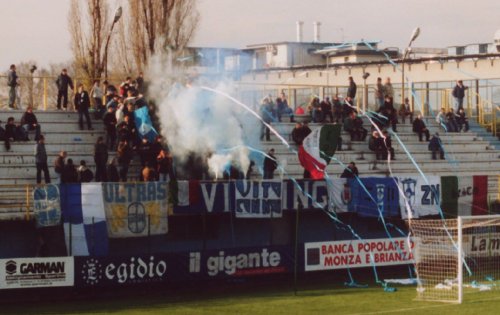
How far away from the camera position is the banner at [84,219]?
28234mm

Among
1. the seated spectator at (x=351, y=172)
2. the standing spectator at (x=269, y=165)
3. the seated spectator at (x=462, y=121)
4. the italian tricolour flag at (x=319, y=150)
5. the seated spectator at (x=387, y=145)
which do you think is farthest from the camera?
the seated spectator at (x=462, y=121)

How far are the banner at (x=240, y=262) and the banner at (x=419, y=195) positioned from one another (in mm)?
5445

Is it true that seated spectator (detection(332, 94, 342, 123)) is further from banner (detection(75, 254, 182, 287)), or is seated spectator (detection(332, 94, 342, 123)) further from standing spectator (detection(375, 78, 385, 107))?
banner (detection(75, 254, 182, 287))

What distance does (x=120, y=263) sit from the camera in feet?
92.8

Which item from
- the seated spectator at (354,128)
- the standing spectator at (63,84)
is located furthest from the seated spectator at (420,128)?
the standing spectator at (63,84)

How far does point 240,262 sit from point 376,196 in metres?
6.09

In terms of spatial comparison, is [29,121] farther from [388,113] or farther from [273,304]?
[388,113]

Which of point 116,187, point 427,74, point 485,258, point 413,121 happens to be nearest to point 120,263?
point 116,187

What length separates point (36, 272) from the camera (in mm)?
27172

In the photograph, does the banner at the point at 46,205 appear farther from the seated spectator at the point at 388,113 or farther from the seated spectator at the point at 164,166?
the seated spectator at the point at 388,113

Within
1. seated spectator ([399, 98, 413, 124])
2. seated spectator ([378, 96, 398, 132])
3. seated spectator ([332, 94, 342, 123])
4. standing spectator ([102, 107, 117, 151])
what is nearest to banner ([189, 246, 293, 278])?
standing spectator ([102, 107, 117, 151])

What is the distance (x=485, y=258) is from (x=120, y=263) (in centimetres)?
1222

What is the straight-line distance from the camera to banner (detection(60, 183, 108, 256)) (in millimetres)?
28234

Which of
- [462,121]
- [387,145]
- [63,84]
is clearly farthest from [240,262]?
[462,121]
